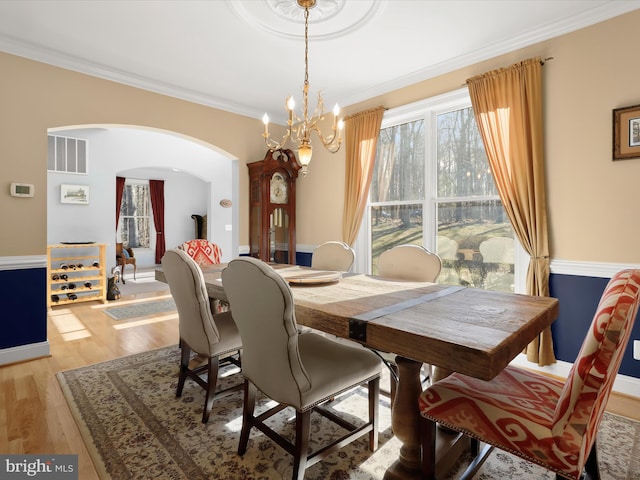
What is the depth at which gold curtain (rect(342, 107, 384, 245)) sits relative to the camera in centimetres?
373

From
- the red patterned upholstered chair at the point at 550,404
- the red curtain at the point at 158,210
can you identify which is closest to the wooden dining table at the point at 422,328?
the red patterned upholstered chair at the point at 550,404

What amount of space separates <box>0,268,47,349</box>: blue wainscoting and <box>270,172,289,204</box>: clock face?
2.44 meters

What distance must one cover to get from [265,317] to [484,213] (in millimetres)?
2485

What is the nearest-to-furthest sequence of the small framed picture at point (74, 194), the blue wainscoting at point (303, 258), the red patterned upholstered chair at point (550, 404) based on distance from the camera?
1. the red patterned upholstered chair at point (550, 404)
2. the blue wainscoting at point (303, 258)
3. the small framed picture at point (74, 194)

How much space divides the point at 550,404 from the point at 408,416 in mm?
531

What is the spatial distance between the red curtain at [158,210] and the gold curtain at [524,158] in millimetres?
8584

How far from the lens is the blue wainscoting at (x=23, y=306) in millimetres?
2832

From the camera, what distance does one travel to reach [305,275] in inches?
97.0

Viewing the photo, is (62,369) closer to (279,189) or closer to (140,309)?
(140,309)

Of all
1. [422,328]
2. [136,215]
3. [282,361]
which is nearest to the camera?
[422,328]

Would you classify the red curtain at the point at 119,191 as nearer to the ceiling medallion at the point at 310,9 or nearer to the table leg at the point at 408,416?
the ceiling medallion at the point at 310,9

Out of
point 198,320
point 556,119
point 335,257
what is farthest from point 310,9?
point 198,320

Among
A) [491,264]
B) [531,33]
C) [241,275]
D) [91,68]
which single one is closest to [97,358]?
[241,275]

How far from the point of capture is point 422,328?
3.98 feet
